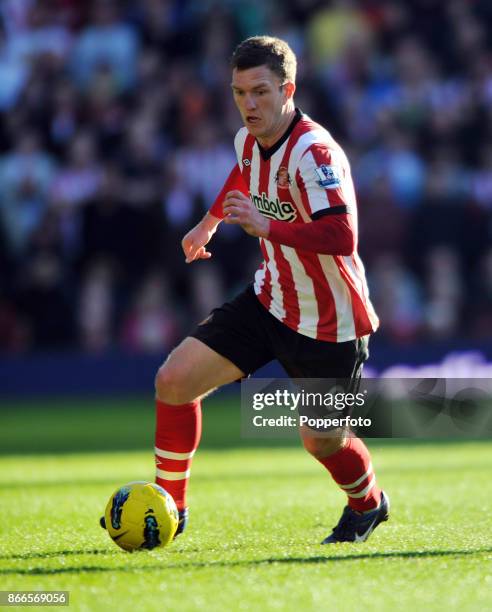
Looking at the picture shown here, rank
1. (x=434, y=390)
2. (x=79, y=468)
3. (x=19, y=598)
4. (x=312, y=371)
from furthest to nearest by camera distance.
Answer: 1. (x=434, y=390)
2. (x=79, y=468)
3. (x=312, y=371)
4. (x=19, y=598)

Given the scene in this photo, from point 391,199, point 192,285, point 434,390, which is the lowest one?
point 434,390

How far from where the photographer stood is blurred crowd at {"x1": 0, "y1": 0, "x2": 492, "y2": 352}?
43.8 feet

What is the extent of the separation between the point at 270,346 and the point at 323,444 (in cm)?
55

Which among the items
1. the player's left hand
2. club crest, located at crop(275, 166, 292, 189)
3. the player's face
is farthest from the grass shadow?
the player's face

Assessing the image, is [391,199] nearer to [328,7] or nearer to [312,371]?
[328,7]

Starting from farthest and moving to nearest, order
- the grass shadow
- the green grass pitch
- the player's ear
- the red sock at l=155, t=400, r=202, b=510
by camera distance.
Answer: the red sock at l=155, t=400, r=202, b=510 → the player's ear → the grass shadow → the green grass pitch

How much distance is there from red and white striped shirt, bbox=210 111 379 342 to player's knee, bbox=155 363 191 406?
22.1 inches

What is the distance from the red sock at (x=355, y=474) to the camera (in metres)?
5.77

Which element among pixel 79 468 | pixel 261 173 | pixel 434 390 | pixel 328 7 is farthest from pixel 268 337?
pixel 328 7

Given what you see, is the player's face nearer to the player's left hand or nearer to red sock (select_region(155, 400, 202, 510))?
the player's left hand

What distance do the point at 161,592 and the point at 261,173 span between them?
2217mm

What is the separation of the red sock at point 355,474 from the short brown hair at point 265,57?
5.95 ft

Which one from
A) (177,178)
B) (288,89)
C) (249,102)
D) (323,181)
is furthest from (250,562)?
(177,178)

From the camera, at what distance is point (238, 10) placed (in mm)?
15383
